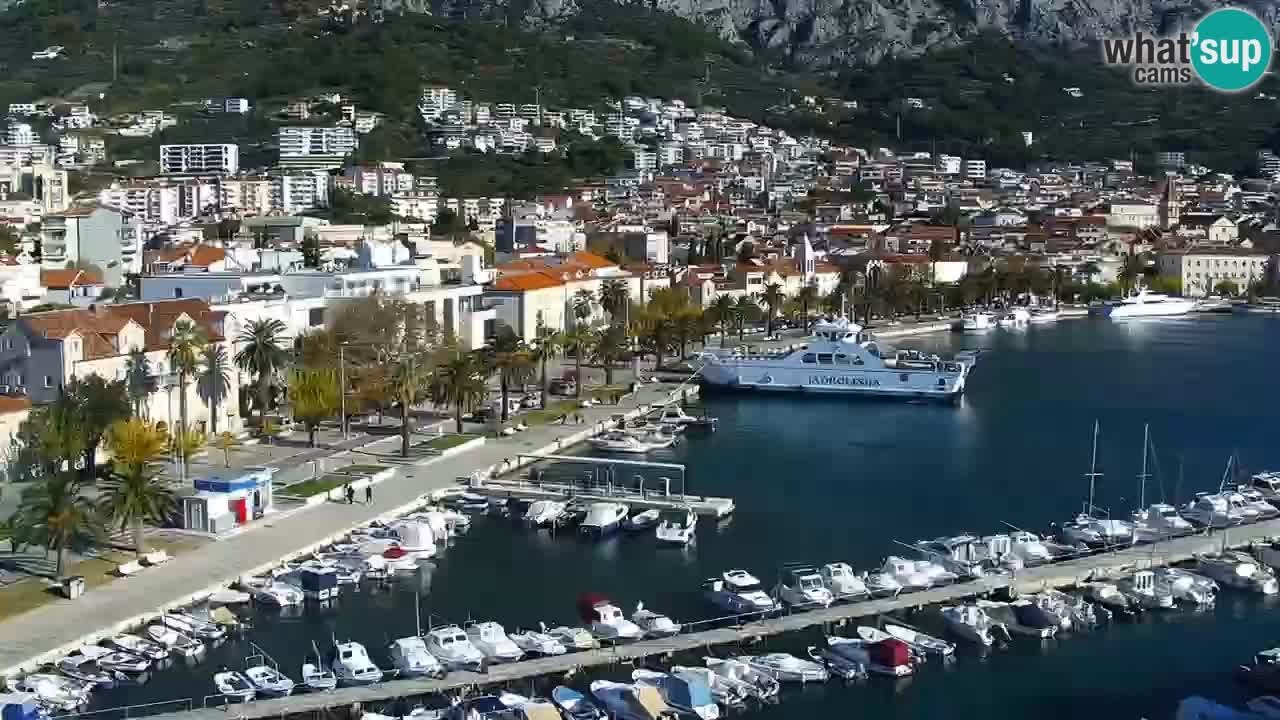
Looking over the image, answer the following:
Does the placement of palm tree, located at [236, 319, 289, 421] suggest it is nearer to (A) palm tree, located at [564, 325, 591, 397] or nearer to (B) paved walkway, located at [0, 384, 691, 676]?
(B) paved walkway, located at [0, 384, 691, 676]

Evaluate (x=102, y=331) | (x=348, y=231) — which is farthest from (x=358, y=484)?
(x=348, y=231)

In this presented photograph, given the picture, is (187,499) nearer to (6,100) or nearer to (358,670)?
(358,670)

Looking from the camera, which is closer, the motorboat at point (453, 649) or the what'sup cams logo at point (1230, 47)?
the motorboat at point (453, 649)

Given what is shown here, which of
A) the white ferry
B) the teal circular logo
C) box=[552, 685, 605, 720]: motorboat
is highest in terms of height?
the teal circular logo

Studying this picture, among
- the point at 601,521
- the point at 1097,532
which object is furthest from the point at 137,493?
the point at 1097,532

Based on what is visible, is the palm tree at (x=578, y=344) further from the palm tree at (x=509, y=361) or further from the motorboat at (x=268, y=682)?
the motorboat at (x=268, y=682)

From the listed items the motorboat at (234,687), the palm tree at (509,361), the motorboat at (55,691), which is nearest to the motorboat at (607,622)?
the motorboat at (234,687)

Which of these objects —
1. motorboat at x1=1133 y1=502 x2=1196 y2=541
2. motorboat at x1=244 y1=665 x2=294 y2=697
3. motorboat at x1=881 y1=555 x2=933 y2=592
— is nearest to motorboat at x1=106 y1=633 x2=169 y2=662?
motorboat at x1=244 y1=665 x2=294 y2=697
